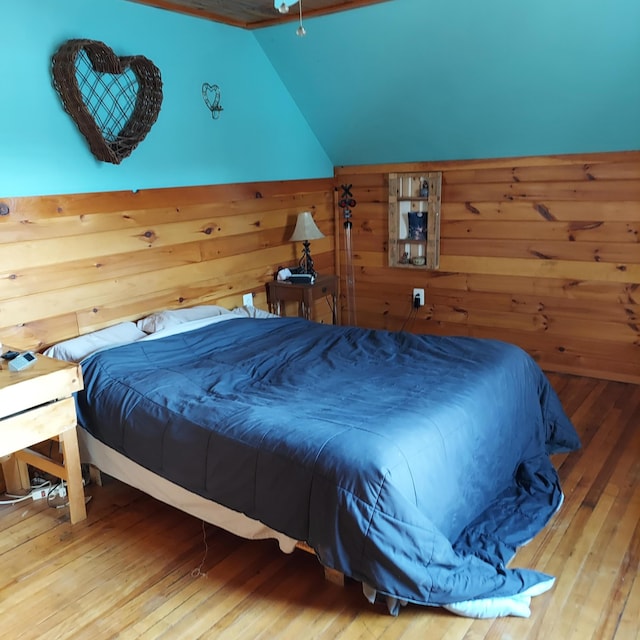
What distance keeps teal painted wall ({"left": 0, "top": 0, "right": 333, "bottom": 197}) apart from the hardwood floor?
5.06ft

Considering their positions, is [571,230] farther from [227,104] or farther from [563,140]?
[227,104]

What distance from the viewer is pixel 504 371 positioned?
8.19ft

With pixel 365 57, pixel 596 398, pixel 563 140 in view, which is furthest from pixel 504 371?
pixel 365 57

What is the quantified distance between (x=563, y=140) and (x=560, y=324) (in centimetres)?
117

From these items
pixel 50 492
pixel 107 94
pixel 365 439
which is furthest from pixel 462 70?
pixel 50 492

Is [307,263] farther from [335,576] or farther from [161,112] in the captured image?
[335,576]

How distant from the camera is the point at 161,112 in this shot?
318 centimetres

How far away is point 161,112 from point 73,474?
6.35ft

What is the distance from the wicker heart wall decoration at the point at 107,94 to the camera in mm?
2658

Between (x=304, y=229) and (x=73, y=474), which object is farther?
(x=304, y=229)

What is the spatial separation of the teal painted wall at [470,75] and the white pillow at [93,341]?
6.63ft

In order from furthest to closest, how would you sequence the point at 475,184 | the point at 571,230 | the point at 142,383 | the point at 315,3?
the point at 475,184 → the point at 571,230 → the point at 315,3 → the point at 142,383

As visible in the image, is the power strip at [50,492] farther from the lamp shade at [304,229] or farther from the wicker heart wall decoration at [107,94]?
the lamp shade at [304,229]

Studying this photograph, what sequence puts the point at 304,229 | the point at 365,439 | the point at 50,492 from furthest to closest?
1. the point at 304,229
2. the point at 50,492
3. the point at 365,439
